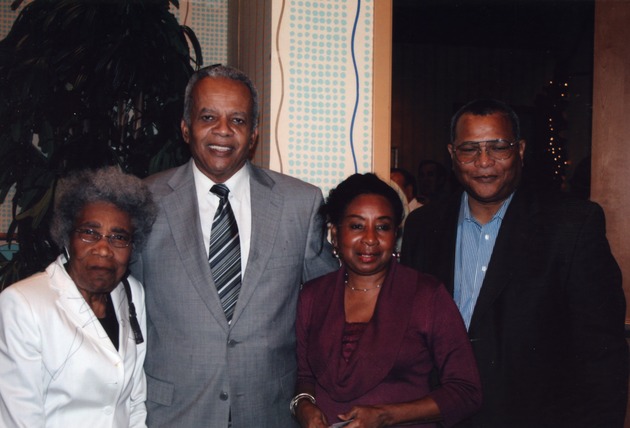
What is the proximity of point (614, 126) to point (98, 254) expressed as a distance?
9.18 feet

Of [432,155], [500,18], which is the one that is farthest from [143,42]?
[432,155]

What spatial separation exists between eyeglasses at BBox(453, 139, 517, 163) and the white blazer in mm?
1208

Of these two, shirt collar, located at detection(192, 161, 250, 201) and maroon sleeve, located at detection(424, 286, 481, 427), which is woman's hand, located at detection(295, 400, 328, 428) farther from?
shirt collar, located at detection(192, 161, 250, 201)

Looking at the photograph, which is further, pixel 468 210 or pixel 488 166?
pixel 468 210

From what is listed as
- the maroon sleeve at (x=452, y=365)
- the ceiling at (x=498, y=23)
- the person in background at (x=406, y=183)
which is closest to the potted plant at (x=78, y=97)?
the maroon sleeve at (x=452, y=365)

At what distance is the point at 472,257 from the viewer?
1920mm

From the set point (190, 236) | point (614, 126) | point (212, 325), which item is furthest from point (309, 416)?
point (614, 126)

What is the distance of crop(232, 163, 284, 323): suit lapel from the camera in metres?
1.81

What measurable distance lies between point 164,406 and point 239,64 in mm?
2202

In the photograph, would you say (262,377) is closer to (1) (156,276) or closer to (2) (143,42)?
(1) (156,276)

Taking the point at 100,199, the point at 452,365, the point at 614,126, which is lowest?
the point at 452,365

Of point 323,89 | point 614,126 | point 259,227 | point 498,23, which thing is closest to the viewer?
point 259,227

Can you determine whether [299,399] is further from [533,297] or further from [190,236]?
[533,297]

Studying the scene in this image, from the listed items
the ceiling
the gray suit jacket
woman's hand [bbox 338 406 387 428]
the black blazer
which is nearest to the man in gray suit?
the gray suit jacket
